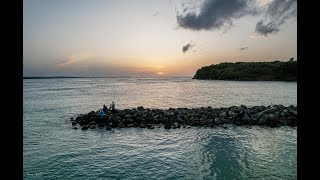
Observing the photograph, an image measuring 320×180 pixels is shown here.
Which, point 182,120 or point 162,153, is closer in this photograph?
point 162,153

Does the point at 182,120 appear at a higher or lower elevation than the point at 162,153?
higher

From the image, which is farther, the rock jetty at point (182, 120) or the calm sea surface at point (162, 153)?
the rock jetty at point (182, 120)

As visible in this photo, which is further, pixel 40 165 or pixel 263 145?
pixel 263 145

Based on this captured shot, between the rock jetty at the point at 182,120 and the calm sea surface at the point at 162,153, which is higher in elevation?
the rock jetty at the point at 182,120

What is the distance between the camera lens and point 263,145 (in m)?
22.9

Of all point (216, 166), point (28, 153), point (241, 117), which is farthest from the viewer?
point (241, 117)

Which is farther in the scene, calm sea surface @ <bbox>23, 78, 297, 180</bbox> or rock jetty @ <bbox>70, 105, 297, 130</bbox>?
rock jetty @ <bbox>70, 105, 297, 130</bbox>

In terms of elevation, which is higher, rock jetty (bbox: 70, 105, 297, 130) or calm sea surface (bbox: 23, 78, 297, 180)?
rock jetty (bbox: 70, 105, 297, 130)
